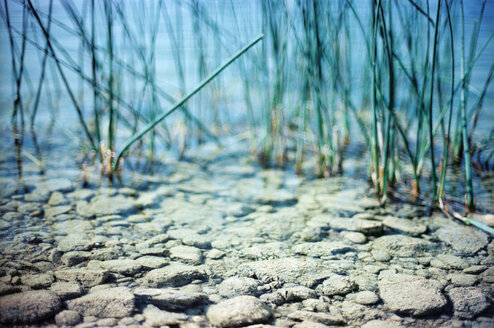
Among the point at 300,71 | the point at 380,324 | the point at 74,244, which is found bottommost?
the point at 380,324

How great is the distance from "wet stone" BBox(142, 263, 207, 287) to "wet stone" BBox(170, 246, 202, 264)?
5 centimetres

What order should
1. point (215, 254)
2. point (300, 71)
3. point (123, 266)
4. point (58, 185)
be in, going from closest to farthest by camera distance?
1. point (123, 266)
2. point (215, 254)
3. point (58, 185)
4. point (300, 71)

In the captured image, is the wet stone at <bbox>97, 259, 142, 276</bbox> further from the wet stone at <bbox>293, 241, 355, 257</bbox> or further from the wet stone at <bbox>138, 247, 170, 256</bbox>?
the wet stone at <bbox>293, 241, 355, 257</bbox>

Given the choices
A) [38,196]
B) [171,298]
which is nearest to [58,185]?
[38,196]

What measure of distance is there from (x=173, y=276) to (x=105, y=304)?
0.18 meters

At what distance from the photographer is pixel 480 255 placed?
41.8 inches

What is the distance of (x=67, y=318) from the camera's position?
0.75 meters

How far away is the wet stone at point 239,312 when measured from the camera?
0.77m

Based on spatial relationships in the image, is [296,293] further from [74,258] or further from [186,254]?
[74,258]

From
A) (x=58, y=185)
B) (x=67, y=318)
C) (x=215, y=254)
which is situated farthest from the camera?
(x=58, y=185)

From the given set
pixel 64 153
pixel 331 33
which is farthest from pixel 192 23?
pixel 64 153

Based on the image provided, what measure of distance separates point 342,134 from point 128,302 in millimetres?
1728

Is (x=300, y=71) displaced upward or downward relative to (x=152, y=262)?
upward

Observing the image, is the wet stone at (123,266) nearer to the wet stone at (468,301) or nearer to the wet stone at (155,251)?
the wet stone at (155,251)
